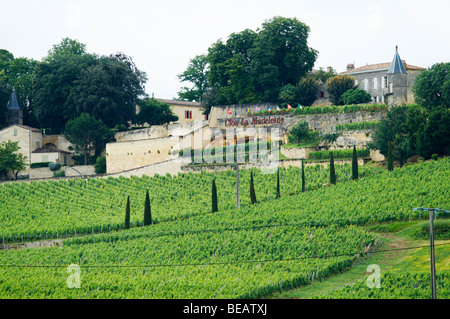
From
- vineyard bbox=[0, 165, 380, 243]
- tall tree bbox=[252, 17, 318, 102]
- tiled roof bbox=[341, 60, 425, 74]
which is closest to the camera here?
vineyard bbox=[0, 165, 380, 243]

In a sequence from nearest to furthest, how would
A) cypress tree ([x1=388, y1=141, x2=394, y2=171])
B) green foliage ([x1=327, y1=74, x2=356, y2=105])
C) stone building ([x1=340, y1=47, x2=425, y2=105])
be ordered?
cypress tree ([x1=388, y1=141, x2=394, y2=171]) → stone building ([x1=340, y1=47, x2=425, y2=105]) → green foliage ([x1=327, y1=74, x2=356, y2=105])

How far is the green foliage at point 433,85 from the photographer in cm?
5878

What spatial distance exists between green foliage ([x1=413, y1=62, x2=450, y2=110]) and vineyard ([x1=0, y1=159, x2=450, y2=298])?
8.56 metres

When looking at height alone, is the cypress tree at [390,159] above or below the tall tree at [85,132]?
below

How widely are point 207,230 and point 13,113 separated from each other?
112ft

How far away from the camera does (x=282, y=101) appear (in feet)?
229

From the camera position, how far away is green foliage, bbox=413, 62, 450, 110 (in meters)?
58.8

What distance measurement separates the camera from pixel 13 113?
241 feet

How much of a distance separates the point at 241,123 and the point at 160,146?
7.47 meters

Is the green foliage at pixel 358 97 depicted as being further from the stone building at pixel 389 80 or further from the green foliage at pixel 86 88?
the green foliage at pixel 86 88

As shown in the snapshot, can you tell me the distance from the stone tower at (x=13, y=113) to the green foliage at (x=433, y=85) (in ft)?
122

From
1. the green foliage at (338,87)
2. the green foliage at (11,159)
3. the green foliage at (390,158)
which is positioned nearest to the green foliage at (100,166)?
the green foliage at (11,159)

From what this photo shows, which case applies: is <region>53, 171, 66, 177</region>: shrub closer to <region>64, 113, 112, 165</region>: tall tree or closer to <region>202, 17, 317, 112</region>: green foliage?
<region>64, 113, 112, 165</region>: tall tree

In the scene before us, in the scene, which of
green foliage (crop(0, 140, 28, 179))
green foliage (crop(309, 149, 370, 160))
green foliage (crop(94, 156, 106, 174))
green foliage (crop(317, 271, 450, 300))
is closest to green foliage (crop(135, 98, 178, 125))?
green foliage (crop(94, 156, 106, 174))
